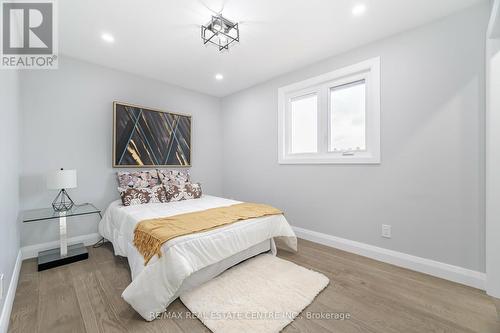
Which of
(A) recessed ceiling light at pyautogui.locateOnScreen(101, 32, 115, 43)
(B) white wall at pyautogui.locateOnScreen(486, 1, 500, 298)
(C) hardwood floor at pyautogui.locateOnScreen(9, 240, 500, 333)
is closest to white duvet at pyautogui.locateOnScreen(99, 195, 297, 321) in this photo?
(C) hardwood floor at pyautogui.locateOnScreen(9, 240, 500, 333)

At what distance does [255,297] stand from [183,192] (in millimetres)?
1978

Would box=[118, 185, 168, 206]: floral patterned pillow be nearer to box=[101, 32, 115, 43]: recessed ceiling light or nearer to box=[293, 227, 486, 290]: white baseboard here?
box=[101, 32, 115, 43]: recessed ceiling light

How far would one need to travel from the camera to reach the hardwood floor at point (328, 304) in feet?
4.63

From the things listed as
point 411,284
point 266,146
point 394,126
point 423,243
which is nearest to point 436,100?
point 394,126

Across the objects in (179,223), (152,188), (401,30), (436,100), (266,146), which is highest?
(401,30)

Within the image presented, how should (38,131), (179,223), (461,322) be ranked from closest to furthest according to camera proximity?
(461,322)
(179,223)
(38,131)

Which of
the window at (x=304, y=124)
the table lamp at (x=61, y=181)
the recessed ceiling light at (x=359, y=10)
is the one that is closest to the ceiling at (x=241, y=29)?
the recessed ceiling light at (x=359, y=10)

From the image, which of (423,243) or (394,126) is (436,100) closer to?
(394,126)

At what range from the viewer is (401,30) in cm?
223

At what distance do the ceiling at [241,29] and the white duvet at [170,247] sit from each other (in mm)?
1999

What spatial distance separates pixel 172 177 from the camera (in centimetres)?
338

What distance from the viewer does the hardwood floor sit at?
1.41 meters

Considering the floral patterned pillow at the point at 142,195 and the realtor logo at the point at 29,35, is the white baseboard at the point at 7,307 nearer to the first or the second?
the floral patterned pillow at the point at 142,195

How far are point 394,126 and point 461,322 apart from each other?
1.76m
